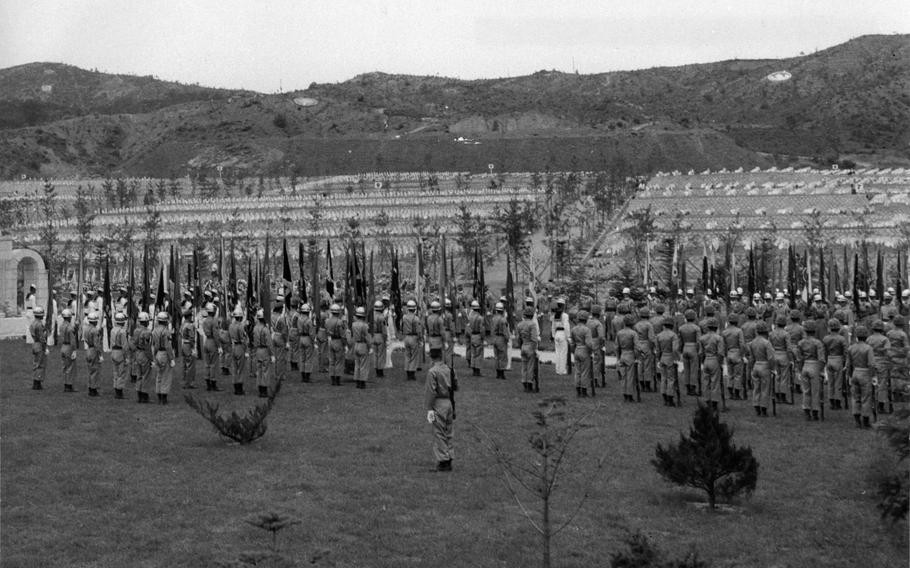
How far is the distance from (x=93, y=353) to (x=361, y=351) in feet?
16.2

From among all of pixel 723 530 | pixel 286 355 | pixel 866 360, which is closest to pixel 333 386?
pixel 286 355

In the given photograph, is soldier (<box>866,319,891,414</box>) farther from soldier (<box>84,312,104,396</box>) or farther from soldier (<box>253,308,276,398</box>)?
soldier (<box>84,312,104,396</box>)

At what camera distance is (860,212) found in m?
56.5

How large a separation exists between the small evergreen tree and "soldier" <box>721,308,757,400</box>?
287 inches

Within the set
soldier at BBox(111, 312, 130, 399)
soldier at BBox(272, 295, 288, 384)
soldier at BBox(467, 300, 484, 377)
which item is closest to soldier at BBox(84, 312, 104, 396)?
soldier at BBox(111, 312, 130, 399)

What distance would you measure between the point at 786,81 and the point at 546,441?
574 ft

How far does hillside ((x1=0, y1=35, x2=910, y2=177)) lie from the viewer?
111 meters

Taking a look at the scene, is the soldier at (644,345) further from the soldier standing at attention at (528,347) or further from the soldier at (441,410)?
the soldier at (441,410)

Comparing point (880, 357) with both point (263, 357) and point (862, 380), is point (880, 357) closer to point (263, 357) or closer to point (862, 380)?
point (862, 380)

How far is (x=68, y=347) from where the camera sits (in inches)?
784

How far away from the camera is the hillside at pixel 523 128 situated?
111 metres

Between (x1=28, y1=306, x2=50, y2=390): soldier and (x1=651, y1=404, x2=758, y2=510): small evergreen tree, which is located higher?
(x1=28, y1=306, x2=50, y2=390): soldier

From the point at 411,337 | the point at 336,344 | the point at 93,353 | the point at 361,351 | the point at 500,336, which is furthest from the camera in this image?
the point at 500,336

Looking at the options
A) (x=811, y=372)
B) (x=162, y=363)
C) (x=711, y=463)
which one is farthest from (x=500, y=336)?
(x=711, y=463)
